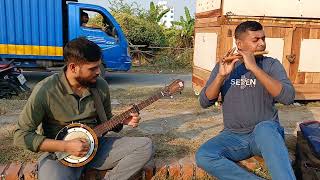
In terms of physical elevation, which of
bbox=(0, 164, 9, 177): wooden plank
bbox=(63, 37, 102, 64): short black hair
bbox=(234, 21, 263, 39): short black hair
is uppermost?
bbox=(234, 21, 263, 39): short black hair

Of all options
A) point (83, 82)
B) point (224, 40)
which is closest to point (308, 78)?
point (224, 40)

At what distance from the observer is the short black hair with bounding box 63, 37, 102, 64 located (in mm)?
2680

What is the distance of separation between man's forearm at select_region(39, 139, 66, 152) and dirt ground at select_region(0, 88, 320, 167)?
957 mm

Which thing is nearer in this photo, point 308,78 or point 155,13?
point 308,78

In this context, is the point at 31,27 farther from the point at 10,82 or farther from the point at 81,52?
the point at 81,52

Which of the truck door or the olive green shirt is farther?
the truck door

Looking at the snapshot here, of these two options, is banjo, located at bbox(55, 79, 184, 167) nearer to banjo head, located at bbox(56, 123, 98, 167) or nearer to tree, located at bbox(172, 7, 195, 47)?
banjo head, located at bbox(56, 123, 98, 167)

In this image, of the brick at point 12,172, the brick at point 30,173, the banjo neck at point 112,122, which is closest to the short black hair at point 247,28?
the banjo neck at point 112,122

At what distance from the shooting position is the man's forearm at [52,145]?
260 cm

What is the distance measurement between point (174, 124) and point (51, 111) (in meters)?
2.46

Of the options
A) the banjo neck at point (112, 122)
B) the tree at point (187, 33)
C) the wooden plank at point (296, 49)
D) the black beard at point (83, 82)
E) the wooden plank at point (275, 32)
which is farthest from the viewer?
the tree at point (187, 33)

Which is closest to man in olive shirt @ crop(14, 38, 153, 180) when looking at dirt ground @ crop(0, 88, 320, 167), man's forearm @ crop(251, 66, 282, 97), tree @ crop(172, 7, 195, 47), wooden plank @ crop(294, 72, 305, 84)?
dirt ground @ crop(0, 88, 320, 167)

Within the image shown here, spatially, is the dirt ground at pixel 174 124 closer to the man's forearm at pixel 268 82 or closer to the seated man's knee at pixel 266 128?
the seated man's knee at pixel 266 128

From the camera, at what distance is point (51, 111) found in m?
2.72
